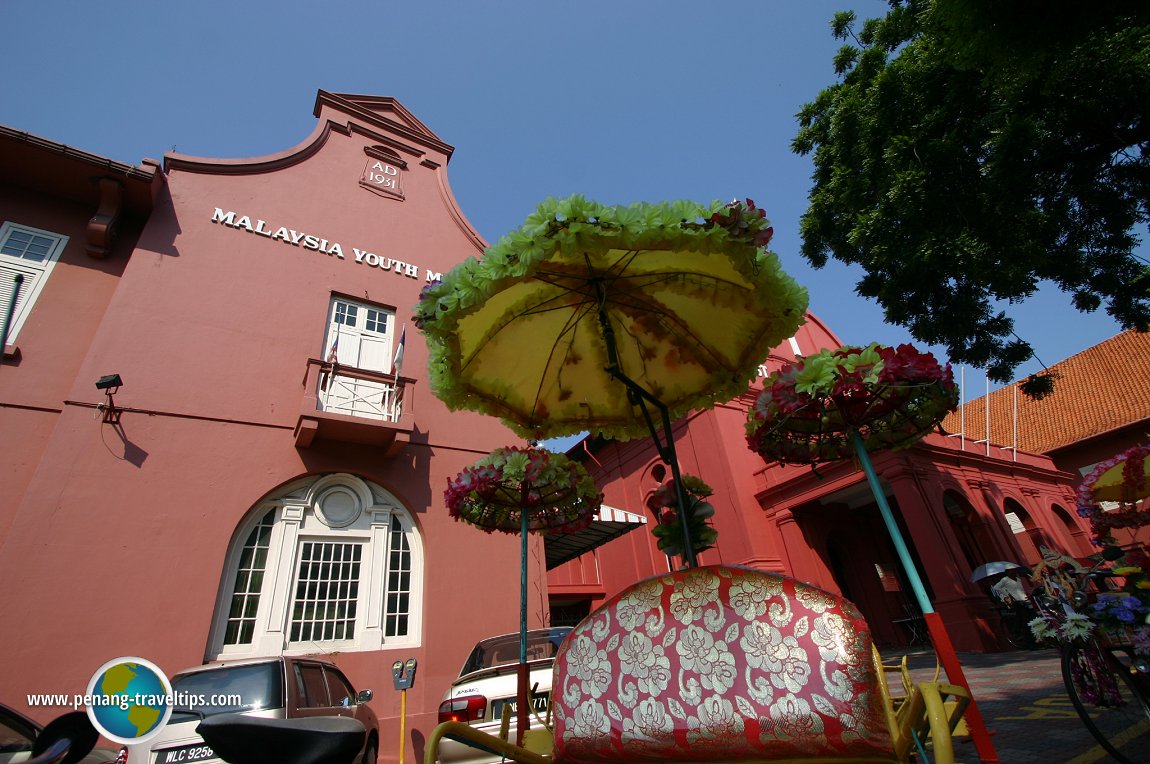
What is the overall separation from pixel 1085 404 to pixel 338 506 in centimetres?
2557

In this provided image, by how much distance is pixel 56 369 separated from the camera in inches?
273

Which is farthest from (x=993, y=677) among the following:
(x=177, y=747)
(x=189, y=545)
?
(x=189, y=545)

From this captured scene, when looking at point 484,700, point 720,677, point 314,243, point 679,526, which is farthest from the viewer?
point 314,243

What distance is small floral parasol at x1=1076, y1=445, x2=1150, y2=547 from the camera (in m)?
6.56

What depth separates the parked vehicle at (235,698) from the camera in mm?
3686

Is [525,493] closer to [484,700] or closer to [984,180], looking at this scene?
[484,700]

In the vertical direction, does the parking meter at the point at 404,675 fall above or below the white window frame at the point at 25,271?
below

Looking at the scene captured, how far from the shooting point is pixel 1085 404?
19.2 metres

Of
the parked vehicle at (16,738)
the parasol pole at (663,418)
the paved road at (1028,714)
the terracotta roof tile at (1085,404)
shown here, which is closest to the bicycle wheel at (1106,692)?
the paved road at (1028,714)

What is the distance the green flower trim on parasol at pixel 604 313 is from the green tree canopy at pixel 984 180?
17.5ft

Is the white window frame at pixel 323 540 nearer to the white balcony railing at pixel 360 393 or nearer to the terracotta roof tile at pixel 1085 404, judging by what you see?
the white balcony railing at pixel 360 393

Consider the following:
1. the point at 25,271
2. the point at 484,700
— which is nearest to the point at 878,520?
the point at 484,700

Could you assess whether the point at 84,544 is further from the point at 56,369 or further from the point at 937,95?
the point at 937,95

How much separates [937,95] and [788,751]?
9944mm
